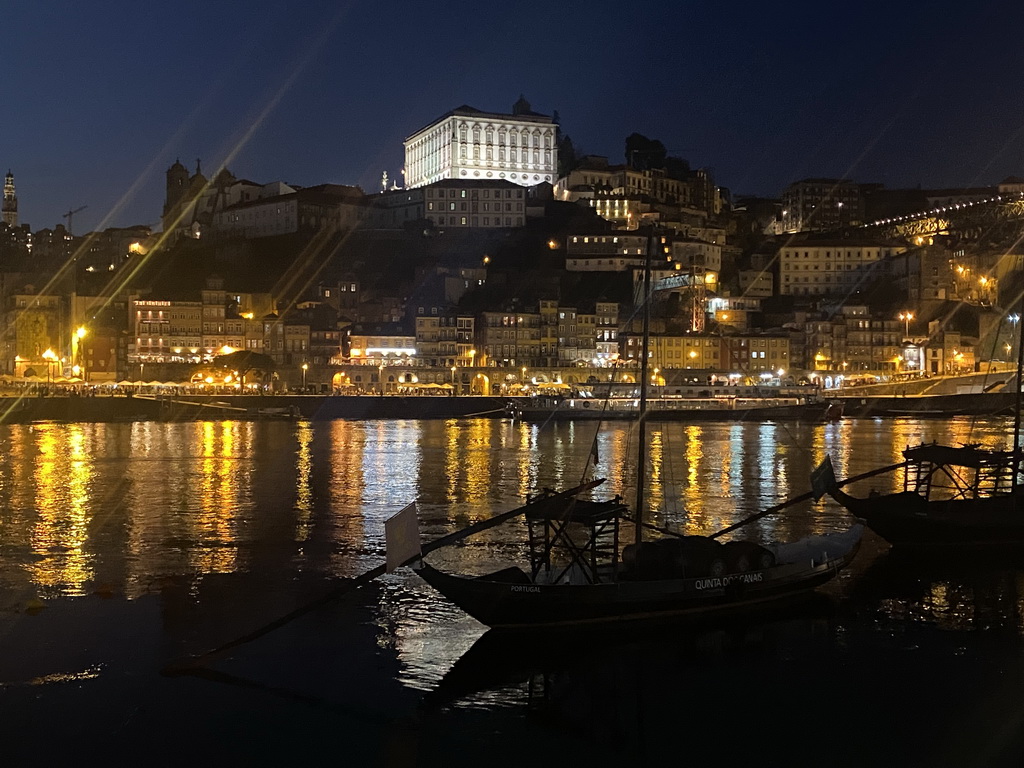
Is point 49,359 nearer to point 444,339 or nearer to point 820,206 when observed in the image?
point 444,339

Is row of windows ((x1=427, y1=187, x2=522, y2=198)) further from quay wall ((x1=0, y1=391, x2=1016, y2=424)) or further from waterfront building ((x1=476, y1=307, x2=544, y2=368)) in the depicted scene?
quay wall ((x1=0, y1=391, x2=1016, y2=424))

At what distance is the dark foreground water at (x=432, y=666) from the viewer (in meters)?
12.9

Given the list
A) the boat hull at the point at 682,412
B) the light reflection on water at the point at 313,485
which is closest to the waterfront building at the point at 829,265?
the boat hull at the point at 682,412

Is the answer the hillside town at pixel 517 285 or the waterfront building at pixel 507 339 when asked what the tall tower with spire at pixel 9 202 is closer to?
the hillside town at pixel 517 285

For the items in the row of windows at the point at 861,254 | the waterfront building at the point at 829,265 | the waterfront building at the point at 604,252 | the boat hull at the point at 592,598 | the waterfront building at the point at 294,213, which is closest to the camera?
the boat hull at the point at 592,598

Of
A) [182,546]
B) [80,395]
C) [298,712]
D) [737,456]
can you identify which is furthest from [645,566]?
[80,395]

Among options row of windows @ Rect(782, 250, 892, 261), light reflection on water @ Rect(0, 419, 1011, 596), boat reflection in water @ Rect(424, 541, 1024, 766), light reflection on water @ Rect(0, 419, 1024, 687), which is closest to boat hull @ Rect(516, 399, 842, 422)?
light reflection on water @ Rect(0, 419, 1011, 596)

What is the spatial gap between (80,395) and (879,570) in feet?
257

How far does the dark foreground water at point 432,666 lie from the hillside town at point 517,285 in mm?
72648

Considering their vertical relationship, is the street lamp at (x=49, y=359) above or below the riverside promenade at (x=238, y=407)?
above

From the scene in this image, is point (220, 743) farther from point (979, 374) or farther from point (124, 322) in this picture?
point (124, 322)

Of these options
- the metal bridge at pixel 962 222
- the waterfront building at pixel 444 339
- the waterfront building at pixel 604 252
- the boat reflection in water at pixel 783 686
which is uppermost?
the metal bridge at pixel 962 222

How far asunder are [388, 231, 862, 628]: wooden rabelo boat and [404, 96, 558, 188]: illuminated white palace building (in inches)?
4463

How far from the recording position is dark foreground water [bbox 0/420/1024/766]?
12867 millimetres
